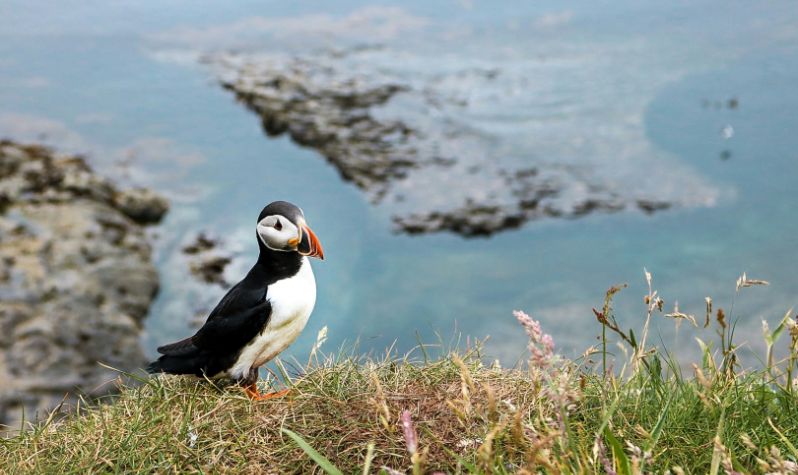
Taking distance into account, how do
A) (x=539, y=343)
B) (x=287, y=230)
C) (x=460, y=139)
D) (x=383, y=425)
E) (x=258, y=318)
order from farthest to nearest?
(x=460, y=139) < (x=258, y=318) < (x=287, y=230) < (x=383, y=425) < (x=539, y=343)

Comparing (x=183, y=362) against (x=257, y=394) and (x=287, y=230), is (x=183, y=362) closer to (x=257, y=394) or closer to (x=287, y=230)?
(x=257, y=394)

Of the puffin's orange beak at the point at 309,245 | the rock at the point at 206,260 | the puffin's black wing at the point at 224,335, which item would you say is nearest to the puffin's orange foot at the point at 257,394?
the puffin's black wing at the point at 224,335

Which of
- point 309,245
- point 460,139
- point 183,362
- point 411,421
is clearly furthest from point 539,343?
point 460,139

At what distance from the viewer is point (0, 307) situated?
8.73 m

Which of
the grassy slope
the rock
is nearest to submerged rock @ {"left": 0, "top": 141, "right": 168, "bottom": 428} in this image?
the rock

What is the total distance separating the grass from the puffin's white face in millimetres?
603

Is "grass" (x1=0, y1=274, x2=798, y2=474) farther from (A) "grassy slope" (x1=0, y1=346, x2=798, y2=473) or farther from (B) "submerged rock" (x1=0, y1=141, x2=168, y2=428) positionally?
(B) "submerged rock" (x1=0, y1=141, x2=168, y2=428)

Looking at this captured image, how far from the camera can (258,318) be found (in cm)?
401

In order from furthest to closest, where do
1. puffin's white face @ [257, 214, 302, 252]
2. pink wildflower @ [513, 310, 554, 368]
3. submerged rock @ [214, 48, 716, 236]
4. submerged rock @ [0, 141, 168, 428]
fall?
submerged rock @ [214, 48, 716, 236], submerged rock @ [0, 141, 168, 428], puffin's white face @ [257, 214, 302, 252], pink wildflower @ [513, 310, 554, 368]

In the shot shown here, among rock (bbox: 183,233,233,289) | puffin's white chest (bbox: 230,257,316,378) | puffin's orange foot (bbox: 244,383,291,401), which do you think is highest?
puffin's white chest (bbox: 230,257,316,378)

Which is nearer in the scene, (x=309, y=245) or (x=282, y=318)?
(x=309, y=245)

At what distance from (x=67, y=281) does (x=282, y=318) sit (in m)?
5.73

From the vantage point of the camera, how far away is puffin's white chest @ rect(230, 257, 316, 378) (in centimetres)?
402

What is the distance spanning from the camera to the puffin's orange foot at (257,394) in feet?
13.2
